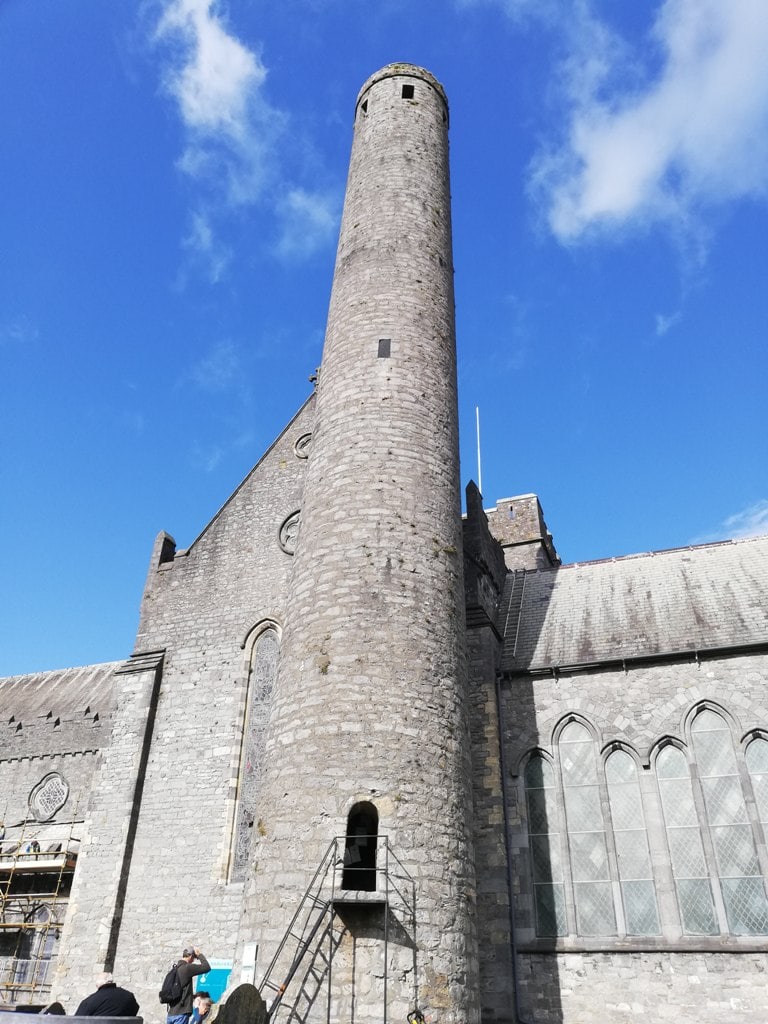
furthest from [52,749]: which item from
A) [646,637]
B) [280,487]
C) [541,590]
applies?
[646,637]

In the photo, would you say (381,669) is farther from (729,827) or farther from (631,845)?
(729,827)

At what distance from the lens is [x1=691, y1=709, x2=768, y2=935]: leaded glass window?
12.0 m

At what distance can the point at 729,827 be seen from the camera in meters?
12.6

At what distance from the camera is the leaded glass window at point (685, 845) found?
39.8ft

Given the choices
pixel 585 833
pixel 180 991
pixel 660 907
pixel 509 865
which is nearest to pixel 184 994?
pixel 180 991

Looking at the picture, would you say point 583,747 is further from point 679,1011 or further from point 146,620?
point 146,620

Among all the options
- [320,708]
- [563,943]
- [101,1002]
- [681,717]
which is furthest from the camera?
[681,717]

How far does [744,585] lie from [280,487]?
9484mm

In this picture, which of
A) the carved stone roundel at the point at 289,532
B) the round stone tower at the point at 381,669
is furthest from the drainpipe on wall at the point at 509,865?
the carved stone roundel at the point at 289,532

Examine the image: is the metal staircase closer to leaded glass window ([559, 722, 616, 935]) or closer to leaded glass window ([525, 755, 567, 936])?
leaded glass window ([525, 755, 567, 936])

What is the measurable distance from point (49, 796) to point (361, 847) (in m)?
14.8

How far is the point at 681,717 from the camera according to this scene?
532 inches

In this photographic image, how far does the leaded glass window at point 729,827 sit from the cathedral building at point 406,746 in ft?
0.15

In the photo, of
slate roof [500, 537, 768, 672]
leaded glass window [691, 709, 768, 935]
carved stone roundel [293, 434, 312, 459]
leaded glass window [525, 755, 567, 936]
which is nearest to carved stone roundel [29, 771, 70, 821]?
carved stone roundel [293, 434, 312, 459]
